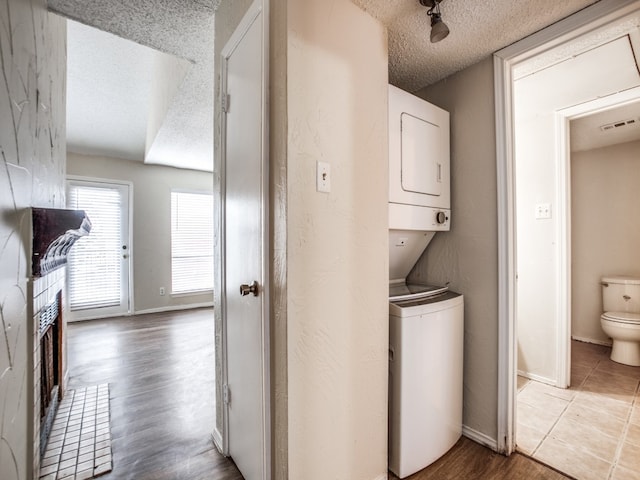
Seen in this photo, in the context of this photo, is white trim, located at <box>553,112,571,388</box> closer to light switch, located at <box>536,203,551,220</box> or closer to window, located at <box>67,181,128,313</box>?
light switch, located at <box>536,203,551,220</box>

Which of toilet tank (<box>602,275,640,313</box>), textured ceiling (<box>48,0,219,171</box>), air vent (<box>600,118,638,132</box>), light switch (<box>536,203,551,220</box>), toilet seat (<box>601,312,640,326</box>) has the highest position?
textured ceiling (<box>48,0,219,171</box>)

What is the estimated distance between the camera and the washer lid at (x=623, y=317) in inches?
97.7

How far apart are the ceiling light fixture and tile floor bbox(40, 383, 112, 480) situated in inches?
102

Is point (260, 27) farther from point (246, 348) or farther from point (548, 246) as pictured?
point (548, 246)

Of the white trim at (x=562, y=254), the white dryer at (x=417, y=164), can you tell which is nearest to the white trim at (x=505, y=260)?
the white dryer at (x=417, y=164)

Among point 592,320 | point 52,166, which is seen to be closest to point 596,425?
point 592,320

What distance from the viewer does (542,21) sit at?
54.4 inches

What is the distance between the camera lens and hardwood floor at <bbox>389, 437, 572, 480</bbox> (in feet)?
Result: 4.55

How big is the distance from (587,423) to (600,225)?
2.42 m

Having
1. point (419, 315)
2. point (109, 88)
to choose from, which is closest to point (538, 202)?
point (419, 315)

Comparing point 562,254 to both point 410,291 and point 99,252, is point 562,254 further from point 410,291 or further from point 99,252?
point 99,252

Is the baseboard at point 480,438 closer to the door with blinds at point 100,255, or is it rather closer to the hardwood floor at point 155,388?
the hardwood floor at point 155,388

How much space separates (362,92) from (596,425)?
7.79 ft

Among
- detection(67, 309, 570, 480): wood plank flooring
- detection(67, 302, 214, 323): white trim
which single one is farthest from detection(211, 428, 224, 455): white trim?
detection(67, 302, 214, 323): white trim
